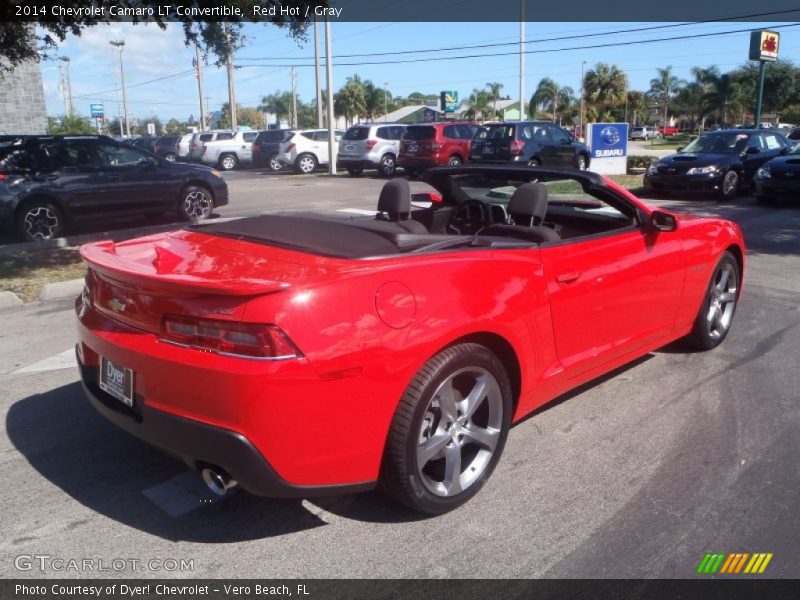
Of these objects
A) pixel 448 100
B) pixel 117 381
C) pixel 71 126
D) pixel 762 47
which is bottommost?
pixel 117 381

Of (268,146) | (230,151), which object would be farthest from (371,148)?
(230,151)

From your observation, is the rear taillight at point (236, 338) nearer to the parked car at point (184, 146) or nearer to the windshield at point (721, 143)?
the windshield at point (721, 143)

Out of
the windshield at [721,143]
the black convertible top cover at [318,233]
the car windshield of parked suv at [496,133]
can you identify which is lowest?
the black convertible top cover at [318,233]

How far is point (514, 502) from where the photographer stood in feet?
10.8

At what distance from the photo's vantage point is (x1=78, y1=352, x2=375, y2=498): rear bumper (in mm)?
2578

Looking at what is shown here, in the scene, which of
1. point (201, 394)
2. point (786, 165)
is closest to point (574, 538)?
point (201, 394)

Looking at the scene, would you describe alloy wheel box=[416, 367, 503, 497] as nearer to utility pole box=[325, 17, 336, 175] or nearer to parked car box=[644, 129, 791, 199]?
parked car box=[644, 129, 791, 199]

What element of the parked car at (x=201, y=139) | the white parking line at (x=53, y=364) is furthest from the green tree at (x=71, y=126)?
the white parking line at (x=53, y=364)

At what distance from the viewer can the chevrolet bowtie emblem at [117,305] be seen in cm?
301

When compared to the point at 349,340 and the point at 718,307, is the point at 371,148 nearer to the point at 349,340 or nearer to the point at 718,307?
the point at 718,307

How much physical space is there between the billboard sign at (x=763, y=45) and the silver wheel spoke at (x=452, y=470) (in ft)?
83.0

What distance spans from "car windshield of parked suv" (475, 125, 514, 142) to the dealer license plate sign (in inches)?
709

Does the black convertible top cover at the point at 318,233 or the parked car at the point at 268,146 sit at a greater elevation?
the parked car at the point at 268,146

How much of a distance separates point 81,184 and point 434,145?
1380cm
